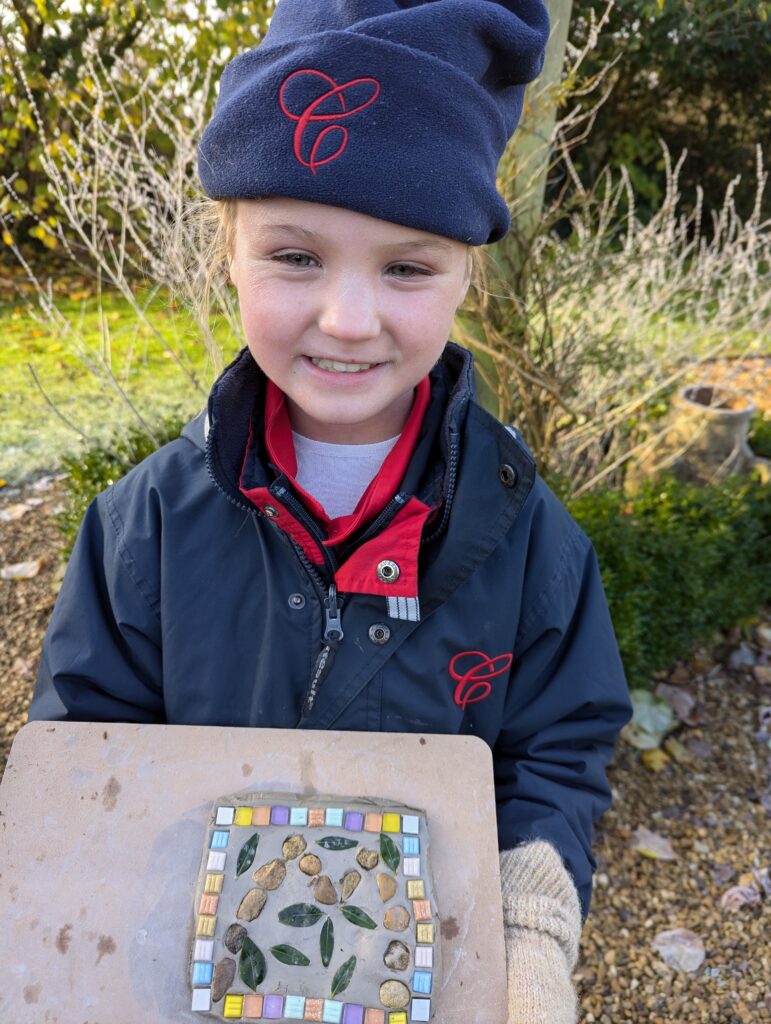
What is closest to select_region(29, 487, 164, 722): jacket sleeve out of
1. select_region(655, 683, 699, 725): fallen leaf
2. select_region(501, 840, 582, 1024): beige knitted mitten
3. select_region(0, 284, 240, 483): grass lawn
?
select_region(501, 840, 582, 1024): beige knitted mitten

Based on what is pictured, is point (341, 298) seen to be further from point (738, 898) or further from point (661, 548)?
point (738, 898)

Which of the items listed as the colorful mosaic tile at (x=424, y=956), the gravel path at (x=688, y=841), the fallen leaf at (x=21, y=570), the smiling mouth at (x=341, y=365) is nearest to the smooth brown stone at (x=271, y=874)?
the colorful mosaic tile at (x=424, y=956)

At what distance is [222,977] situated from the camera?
1.15 m

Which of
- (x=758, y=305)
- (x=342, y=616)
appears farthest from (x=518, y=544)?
(x=758, y=305)

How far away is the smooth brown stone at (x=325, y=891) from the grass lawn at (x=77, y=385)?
9.47 feet

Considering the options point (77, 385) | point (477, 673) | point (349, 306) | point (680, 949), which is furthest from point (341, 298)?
point (77, 385)

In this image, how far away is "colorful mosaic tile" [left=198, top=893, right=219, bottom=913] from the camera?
3.91 ft

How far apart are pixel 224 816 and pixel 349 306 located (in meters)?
0.80

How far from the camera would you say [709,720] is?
→ 313cm

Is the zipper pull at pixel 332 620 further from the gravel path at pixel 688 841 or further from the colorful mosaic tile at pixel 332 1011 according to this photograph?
the gravel path at pixel 688 841

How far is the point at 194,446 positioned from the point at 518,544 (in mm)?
644

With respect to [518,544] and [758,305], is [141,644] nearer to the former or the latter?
[518,544]

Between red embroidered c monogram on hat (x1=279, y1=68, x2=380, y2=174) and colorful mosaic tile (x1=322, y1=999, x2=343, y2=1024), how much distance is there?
3.79 feet

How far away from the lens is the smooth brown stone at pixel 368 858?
1.25 metres
